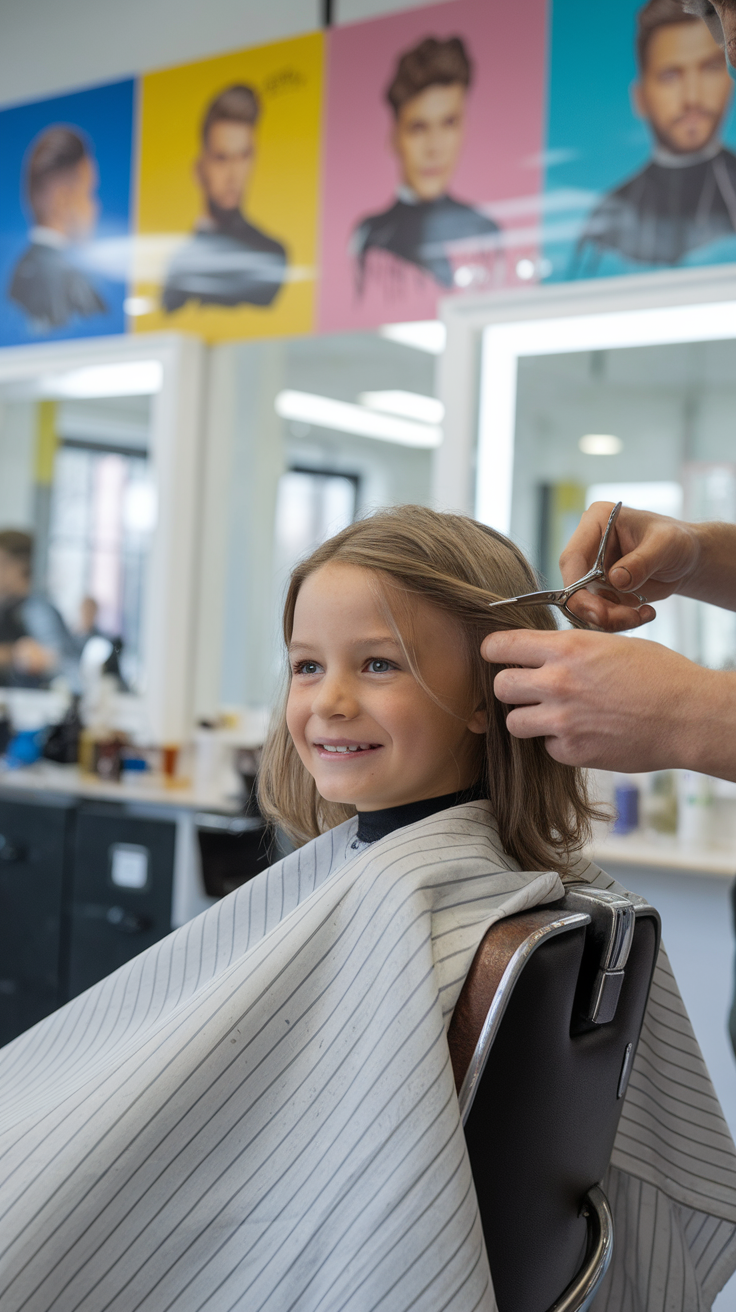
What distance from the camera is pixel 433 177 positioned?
126 inches

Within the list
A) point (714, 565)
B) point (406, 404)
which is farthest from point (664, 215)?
point (714, 565)

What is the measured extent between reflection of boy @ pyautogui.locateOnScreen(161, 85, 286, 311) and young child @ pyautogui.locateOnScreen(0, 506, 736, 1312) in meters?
2.49

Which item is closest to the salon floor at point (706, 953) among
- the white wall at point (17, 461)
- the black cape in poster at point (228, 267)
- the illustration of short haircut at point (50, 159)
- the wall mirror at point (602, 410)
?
the wall mirror at point (602, 410)

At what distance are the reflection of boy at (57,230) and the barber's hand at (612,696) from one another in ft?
10.7

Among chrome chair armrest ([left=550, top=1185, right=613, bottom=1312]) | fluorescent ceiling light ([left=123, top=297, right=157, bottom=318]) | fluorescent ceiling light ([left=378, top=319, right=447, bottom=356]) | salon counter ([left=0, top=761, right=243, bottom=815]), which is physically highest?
fluorescent ceiling light ([left=123, top=297, right=157, bottom=318])

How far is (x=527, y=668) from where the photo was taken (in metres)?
1.04

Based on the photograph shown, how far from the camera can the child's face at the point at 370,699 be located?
3.75 ft

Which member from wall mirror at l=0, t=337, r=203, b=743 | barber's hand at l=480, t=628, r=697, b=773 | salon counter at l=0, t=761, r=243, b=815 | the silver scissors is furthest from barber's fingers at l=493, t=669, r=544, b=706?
wall mirror at l=0, t=337, r=203, b=743

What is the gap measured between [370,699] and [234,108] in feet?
9.89

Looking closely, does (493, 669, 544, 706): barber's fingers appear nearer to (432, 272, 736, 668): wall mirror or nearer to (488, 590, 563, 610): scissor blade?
(488, 590, 563, 610): scissor blade

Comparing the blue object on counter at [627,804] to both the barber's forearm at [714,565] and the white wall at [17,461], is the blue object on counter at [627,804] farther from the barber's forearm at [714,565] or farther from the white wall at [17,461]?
the white wall at [17,461]

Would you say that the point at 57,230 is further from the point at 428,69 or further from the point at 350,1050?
the point at 350,1050

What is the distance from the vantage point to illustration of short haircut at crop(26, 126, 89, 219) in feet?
12.7

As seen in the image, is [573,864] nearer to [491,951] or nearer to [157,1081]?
[491,951]
